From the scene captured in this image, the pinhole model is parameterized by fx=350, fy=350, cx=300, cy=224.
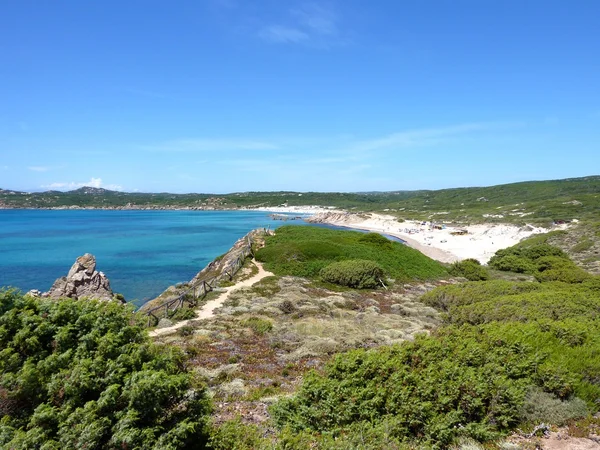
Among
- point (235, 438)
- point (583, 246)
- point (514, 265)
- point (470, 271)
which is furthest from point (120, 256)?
point (583, 246)

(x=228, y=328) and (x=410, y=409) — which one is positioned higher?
(x=410, y=409)

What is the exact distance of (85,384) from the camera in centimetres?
547

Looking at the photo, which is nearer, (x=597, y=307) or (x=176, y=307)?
(x=597, y=307)

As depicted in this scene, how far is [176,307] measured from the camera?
1941 centimetres

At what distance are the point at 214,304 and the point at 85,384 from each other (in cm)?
1517

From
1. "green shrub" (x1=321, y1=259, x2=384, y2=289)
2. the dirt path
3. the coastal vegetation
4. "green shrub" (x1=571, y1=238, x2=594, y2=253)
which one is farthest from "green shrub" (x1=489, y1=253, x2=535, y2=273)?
the dirt path

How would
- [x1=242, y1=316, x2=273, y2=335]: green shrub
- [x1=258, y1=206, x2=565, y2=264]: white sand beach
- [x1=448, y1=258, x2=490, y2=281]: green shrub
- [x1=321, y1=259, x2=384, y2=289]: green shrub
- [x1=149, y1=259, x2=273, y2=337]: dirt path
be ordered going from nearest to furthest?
[x1=242, y1=316, x2=273, y2=335]: green shrub < [x1=149, y1=259, x2=273, y2=337]: dirt path < [x1=321, y1=259, x2=384, y2=289]: green shrub < [x1=448, y1=258, x2=490, y2=281]: green shrub < [x1=258, y1=206, x2=565, y2=264]: white sand beach

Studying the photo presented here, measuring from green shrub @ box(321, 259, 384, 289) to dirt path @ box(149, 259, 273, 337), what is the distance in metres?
5.11

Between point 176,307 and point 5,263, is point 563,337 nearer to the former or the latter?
point 176,307

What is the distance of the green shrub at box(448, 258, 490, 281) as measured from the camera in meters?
31.7

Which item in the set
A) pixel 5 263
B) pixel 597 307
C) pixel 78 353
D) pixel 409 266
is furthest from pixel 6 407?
pixel 5 263

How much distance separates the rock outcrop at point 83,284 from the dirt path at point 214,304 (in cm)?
944

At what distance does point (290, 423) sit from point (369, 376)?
2.11 meters

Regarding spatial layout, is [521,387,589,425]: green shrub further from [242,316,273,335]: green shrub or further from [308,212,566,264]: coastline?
[308,212,566,264]: coastline
